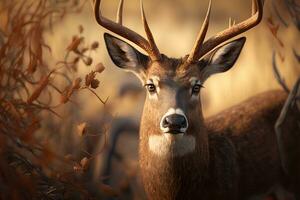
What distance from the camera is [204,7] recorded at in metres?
14.1

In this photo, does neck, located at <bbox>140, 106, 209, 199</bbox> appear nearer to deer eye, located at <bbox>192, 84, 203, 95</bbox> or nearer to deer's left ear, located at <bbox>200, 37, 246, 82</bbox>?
deer eye, located at <bbox>192, 84, 203, 95</bbox>

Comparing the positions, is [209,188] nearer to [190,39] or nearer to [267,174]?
[267,174]

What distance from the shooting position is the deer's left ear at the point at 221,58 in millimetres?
7302

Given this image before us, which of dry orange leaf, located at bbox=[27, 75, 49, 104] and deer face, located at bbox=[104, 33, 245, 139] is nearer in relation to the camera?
dry orange leaf, located at bbox=[27, 75, 49, 104]

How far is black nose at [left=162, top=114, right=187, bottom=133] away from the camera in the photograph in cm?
621

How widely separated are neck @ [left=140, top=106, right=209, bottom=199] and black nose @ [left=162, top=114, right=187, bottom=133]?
0.79ft

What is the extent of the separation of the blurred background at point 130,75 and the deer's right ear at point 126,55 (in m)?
1.02

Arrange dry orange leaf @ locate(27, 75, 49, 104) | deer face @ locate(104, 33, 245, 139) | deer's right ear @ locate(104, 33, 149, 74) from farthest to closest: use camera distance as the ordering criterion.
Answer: deer's right ear @ locate(104, 33, 149, 74)
deer face @ locate(104, 33, 245, 139)
dry orange leaf @ locate(27, 75, 49, 104)

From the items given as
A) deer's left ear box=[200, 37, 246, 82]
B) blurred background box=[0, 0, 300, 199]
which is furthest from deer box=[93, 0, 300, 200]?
blurred background box=[0, 0, 300, 199]

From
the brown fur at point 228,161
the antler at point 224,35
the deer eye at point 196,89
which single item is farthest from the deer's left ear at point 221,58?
the brown fur at point 228,161

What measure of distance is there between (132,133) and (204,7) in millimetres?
3842

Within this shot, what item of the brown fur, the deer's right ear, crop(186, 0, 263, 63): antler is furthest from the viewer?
the deer's right ear

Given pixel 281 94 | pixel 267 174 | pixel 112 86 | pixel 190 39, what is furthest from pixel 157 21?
pixel 267 174

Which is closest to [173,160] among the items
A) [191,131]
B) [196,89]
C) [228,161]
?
Result: [191,131]
